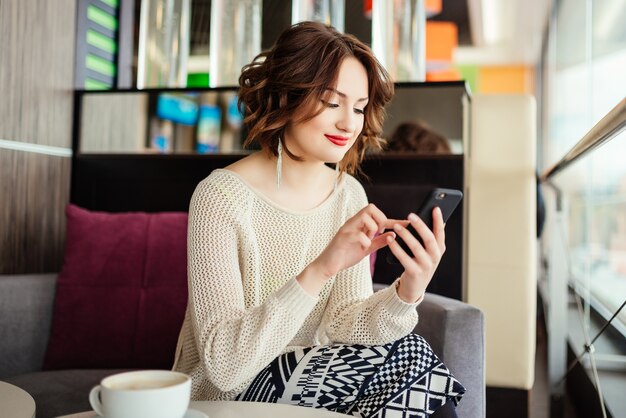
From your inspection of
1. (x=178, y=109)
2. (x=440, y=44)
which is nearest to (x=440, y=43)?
(x=440, y=44)

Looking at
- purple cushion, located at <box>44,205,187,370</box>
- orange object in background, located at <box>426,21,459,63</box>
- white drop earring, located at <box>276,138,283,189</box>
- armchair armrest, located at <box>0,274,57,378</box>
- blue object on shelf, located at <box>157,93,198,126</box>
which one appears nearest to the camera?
white drop earring, located at <box>276,138,283,189</box>

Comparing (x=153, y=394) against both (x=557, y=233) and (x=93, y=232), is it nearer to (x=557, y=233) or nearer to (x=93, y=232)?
(x=93, y=232)

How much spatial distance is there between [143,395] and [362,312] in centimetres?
68

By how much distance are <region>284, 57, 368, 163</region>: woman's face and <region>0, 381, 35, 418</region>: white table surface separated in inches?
26.3

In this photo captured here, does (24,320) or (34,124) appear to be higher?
(34,124)

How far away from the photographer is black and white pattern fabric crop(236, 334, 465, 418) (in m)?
1.09

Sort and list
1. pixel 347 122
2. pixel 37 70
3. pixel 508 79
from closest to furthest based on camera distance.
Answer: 1. pixel 347 122
2. pixel 37 70
3. pixel 508 79

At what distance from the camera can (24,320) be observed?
6.25 feet

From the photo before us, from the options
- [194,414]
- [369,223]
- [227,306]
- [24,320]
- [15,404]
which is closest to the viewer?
[194,414]

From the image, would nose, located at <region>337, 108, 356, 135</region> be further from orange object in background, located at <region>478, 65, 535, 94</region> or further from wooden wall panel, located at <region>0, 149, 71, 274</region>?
orange object in background, located at <region>478, 65, 535, 94</region>

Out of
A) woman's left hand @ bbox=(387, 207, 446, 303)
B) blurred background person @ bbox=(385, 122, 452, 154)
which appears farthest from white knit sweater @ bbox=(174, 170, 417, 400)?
blurred background person @ bbox=(385, 122, 452, 154)

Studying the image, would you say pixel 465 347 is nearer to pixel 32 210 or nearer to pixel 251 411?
pixel 251 411

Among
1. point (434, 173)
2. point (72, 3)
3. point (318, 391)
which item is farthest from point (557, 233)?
point (72, 3)

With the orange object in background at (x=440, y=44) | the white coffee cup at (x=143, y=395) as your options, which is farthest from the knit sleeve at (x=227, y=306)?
the orange object in background at (x=440, y=44)
